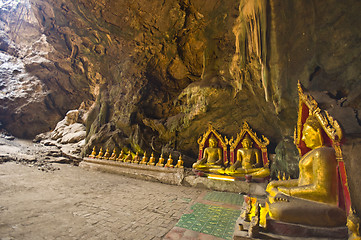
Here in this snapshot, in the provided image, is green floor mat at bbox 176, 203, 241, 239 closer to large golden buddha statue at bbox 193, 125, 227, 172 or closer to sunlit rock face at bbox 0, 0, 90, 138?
large golden buddha statue at bbox 193, 125, 227, 172

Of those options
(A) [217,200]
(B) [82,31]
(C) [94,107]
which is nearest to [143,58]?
(B) [82,31]

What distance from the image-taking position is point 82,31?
13516 mm

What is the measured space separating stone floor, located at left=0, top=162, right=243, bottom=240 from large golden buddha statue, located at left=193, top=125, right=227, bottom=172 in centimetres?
160

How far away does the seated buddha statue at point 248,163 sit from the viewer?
20.4 ft

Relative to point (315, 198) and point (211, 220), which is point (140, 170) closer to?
point (211, 220)

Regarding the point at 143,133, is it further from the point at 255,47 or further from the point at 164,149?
the point at 255,47

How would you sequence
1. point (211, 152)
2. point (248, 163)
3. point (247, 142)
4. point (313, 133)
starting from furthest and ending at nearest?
1. point (211, 152)
2. point (247, 142)
3. point (248, 163)
4. point (313, 133)

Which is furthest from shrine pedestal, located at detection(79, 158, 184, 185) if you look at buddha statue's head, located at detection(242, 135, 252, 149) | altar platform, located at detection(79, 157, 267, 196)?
buddha statue's head, located at detection(242, 135, 252, 149)

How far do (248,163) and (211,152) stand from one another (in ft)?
5.85

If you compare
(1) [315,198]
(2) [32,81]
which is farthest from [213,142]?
(2) [32,81]

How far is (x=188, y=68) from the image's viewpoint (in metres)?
12.0

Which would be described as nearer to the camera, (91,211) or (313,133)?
(313,133)

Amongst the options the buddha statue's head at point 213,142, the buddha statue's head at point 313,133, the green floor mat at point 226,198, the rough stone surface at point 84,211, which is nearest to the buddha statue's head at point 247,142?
the buddha statue's head at point 213,142

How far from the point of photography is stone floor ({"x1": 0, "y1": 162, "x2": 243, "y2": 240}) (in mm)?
2893
